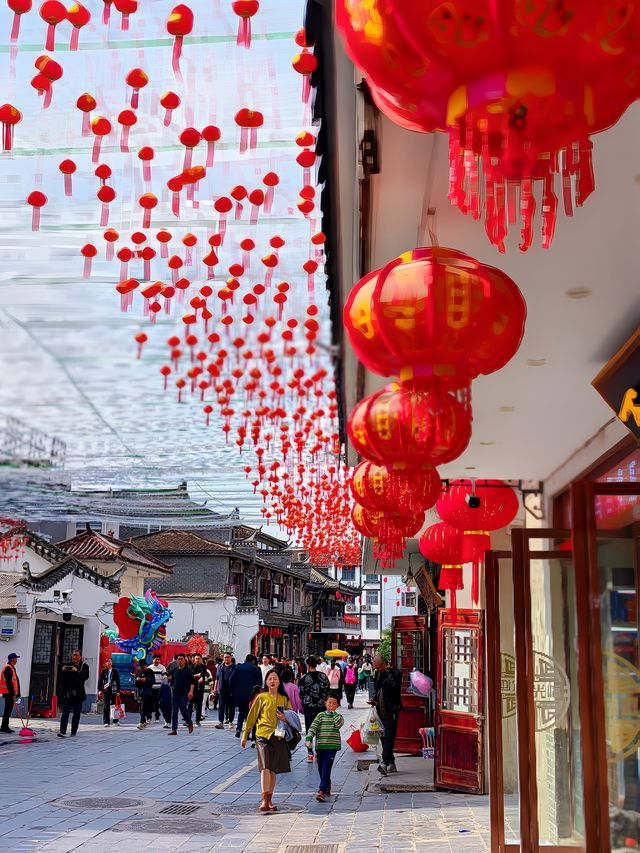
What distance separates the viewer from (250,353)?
29.1ft

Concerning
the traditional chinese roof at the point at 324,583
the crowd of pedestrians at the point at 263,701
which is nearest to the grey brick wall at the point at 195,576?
the crowd of pedestrians at the point at 263,701

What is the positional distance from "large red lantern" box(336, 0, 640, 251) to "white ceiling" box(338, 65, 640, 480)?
62.2 inches

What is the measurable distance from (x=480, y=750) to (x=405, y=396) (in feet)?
23.1

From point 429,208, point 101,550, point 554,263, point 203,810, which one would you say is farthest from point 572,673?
point 101,550

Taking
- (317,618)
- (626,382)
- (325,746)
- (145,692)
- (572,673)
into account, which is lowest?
(145,692)

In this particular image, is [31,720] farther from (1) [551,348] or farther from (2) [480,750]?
(1) [551,348]

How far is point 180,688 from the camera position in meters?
16.8

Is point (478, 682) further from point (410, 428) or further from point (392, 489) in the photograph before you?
point (410, 428)

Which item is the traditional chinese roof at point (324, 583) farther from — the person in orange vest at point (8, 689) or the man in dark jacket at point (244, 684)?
the man in dark jacket at point (244, 684)

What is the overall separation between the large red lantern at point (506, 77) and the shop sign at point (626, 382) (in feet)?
10.4

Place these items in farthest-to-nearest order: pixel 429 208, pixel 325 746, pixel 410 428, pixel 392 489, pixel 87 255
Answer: pixel 325 746 → pixel 87 255 → pixel 392 489 → pixel 429 208 → pixel 410 428

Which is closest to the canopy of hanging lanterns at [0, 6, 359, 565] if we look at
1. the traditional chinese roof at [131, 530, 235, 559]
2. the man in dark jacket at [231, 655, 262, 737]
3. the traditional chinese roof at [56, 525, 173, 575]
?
the man in dark jacket at [231, 655, 262, 737]

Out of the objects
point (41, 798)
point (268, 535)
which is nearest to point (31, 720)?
point (41, 798)

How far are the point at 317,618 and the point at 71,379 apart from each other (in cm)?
5283
